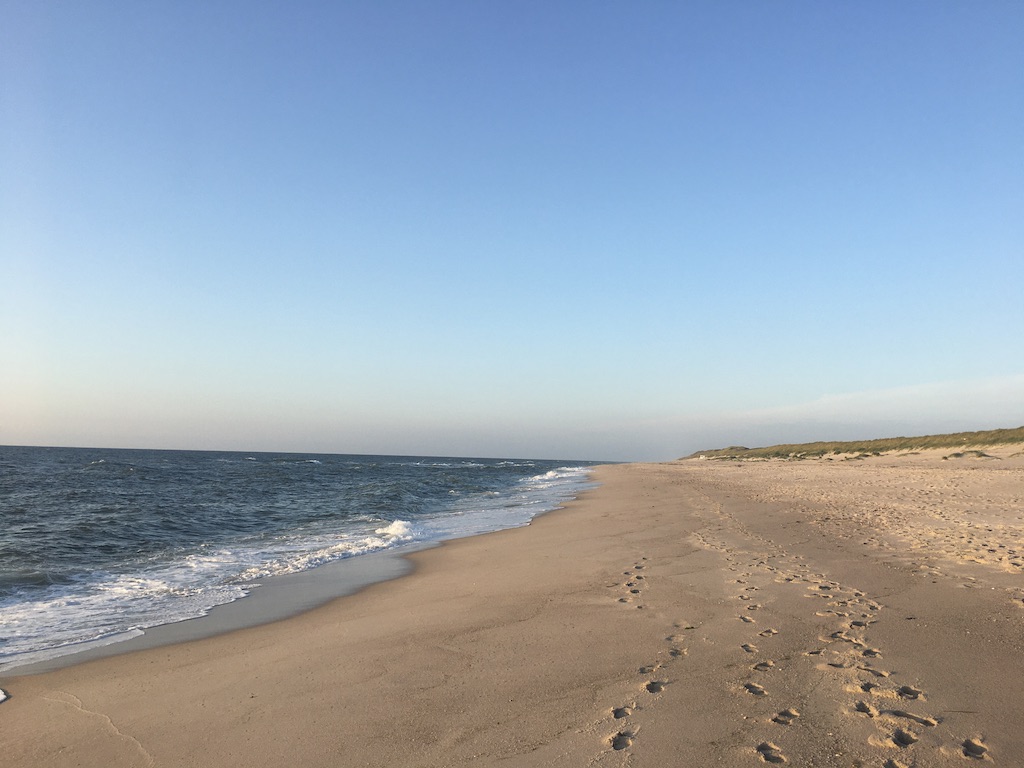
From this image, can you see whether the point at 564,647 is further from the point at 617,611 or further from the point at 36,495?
the point at 36,495

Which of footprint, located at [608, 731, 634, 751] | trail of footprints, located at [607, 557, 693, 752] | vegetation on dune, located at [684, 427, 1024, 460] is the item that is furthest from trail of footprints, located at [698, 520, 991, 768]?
vegetation on dune, located at [684, 427, 1024, 460]

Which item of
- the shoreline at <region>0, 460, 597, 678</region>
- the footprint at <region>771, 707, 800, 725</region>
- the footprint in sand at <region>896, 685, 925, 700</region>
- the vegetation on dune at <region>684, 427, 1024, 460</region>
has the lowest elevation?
the shoreline at <region>0, 460, 597, 678</region>

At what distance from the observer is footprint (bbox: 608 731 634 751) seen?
406cm

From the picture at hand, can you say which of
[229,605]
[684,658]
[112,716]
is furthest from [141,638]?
[684,658]

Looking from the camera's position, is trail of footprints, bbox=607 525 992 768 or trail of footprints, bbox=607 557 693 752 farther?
trail of footprints, bbox=607 557 693 752

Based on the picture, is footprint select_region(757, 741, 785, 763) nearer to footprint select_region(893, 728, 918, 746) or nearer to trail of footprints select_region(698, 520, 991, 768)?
trail of footprints select_region(698, 520, 991, 768)

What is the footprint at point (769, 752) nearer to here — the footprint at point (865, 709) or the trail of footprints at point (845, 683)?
the trail of footprints at point (845, 683)

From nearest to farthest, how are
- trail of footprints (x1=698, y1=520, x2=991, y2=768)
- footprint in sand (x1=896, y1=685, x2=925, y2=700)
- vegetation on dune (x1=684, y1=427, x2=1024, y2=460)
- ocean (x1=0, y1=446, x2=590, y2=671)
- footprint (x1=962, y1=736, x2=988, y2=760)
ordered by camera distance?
footprint (x1=962, y1=736, x2=988, y2=760)
trail of footprints (x1=698, y1=520, x2=991, y2=768)
footprint in sand (x1=896, y1=685, x2=925, y2=700)
ocean (x1=0, y1=446, x2=590, y2=671)
vegetation on dune (x1=684, y1=427, x2=1024, y2=460)

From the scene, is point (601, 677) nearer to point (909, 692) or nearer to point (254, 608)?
point (909, 692)

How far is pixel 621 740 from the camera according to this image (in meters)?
4.14

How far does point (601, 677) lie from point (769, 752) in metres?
1.67

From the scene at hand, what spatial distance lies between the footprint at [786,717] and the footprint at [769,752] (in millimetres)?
329

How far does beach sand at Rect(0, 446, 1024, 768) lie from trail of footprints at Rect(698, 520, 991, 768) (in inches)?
A: 0.7

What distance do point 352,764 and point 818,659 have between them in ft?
13.3
